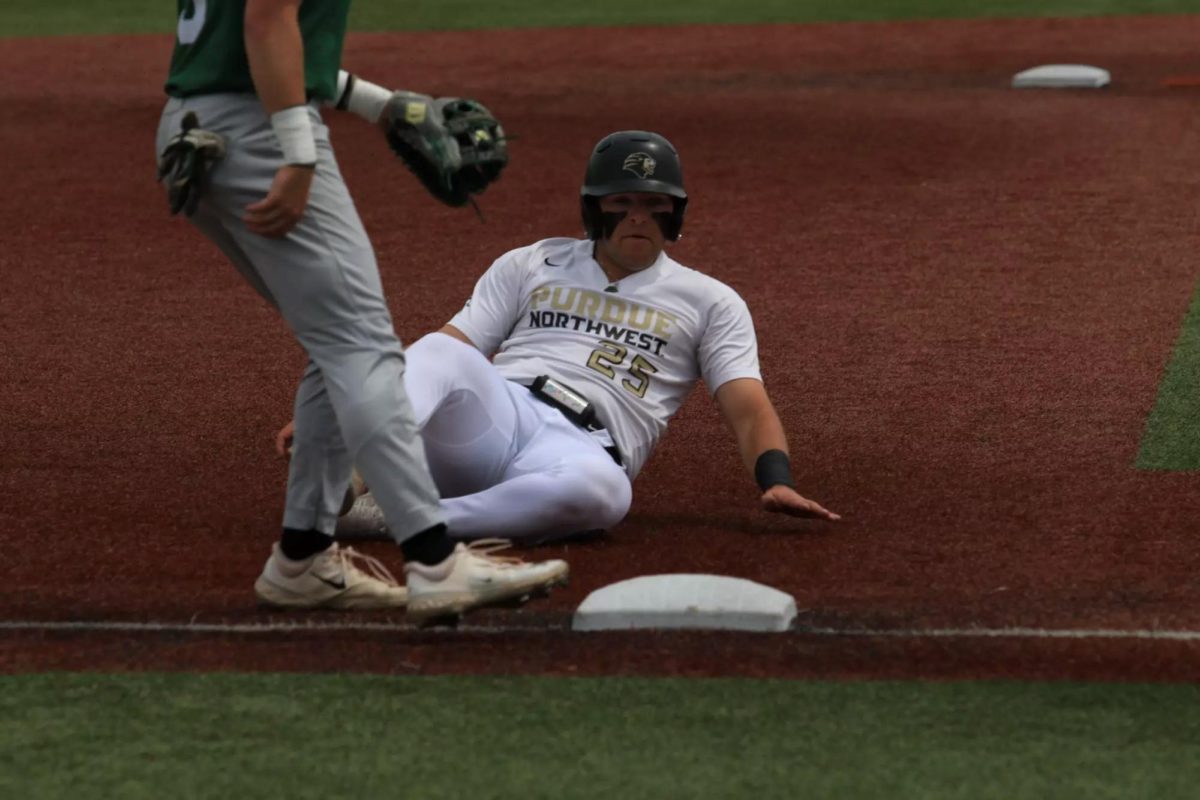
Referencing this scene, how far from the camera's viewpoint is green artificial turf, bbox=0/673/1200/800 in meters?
3.37

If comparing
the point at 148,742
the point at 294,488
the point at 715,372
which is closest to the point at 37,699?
the point at 148,742

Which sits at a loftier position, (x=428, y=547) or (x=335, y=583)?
(x=428, y=547)

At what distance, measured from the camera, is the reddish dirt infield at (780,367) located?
4.24 meters

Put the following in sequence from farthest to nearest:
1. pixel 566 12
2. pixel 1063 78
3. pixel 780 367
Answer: pixel 566 12, pixel 1063 78, pixel 780 367

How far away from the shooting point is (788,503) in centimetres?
476

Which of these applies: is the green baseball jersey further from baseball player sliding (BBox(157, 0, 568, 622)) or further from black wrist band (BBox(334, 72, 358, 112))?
black wrist band (BBox(334, 72, 358, 112))

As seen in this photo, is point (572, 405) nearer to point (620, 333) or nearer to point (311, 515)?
point (620, 333)

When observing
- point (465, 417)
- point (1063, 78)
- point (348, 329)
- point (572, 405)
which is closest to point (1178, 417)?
point (572, 405)

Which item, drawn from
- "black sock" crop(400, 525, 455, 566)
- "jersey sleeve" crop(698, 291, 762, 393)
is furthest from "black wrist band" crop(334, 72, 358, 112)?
"jersey sleeve" crop(698, 291, 762, 393)

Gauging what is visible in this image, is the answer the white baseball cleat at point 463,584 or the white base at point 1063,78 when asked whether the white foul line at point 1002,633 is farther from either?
the white base at point 1063,78

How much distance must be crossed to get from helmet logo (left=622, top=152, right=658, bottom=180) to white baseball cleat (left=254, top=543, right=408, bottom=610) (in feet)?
4.57

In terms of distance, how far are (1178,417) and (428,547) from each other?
2.84 m

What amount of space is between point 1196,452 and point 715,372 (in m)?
1.42

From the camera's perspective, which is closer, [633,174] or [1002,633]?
[1002,633]
